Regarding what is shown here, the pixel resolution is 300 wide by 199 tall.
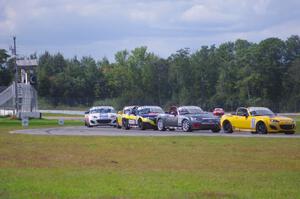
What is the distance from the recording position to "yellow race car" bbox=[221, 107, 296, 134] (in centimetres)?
3002

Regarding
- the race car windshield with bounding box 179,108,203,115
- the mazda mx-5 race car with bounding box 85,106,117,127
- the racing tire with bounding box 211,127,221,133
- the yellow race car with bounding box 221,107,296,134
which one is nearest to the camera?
the yellow race car with bounding box 221,107,296,134

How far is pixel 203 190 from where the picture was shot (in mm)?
10852

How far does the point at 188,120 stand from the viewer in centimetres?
3303

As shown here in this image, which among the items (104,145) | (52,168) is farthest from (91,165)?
(104,145)

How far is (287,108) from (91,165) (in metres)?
79.0

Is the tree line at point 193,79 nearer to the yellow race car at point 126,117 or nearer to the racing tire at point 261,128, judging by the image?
the yellow race car at point 126,117

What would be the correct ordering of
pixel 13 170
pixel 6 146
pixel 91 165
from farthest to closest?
pixel 6 146
pixel 91 165
pixel 13 170

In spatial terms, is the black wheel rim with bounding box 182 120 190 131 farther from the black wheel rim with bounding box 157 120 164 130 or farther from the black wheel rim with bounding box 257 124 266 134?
the black wheel rim with bounding box 257 124 266 134

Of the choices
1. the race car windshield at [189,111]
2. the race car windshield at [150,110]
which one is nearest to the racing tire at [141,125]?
the race car windshield at [150,110]

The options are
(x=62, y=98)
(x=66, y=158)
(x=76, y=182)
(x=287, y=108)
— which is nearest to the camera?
(x=76, y=182)

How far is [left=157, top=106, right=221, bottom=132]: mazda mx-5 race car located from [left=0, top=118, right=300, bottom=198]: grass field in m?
10.0

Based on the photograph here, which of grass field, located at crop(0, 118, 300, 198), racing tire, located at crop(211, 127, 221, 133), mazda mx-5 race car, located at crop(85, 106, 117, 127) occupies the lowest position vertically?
grass field, located at crop(0, 118, 300, 198)

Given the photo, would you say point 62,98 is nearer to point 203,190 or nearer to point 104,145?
point 104,145

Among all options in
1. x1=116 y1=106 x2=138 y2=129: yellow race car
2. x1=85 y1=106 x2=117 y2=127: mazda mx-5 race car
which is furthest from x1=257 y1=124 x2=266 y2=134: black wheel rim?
x1=85 y1=106 x2=117 y2=127: mazda mx-5 race car
